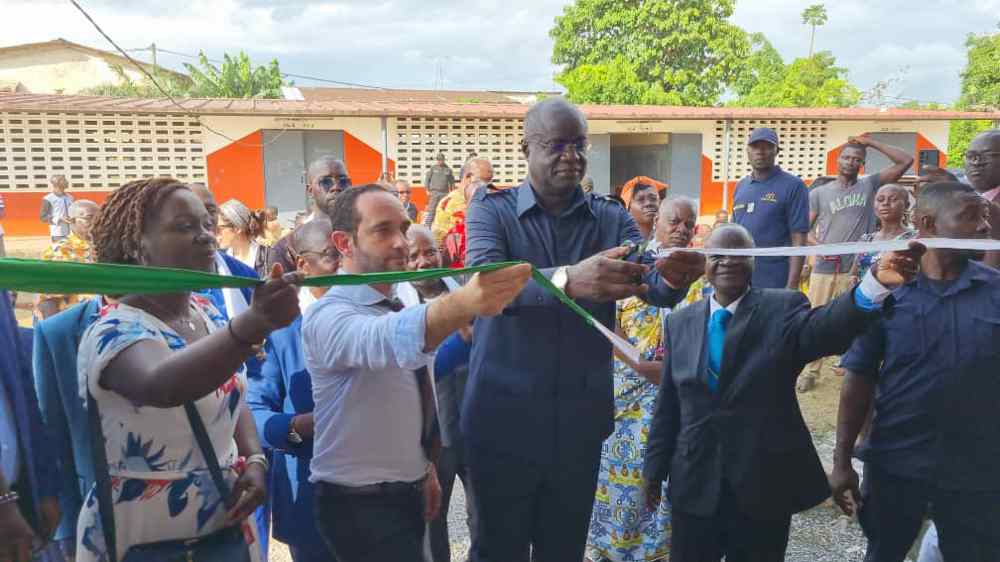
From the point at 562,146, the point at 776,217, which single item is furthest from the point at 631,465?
the point at 776,217

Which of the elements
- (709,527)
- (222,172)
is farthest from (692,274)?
(222,172)

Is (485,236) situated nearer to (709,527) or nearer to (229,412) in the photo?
(229,412)

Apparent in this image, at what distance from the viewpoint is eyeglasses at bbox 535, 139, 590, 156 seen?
2457 millimetres

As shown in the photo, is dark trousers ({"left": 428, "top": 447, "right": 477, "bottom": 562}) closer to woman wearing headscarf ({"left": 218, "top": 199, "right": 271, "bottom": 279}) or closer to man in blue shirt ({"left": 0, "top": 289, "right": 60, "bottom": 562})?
man in blue shirt ({"left": 0, "top": 289, "right": 60, "bottom": 562})

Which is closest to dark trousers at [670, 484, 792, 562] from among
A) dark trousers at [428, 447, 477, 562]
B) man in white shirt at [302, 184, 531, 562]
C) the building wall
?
dark trousers at [428, 447, 477, 562]

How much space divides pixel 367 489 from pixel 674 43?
3283cm

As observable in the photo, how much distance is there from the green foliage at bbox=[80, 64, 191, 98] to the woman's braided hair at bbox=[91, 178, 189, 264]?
32.1 metres

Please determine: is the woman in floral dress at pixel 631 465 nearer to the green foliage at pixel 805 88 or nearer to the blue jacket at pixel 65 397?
the blue jacket at pixel 65 397

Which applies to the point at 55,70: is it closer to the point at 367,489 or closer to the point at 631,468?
the point at 631,468

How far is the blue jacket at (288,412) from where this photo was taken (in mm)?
2602

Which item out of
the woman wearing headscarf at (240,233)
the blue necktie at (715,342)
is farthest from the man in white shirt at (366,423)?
the woman wearing headscarf at (240,233)

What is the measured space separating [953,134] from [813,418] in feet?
97.2

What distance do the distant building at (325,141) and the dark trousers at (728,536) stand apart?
13275mm

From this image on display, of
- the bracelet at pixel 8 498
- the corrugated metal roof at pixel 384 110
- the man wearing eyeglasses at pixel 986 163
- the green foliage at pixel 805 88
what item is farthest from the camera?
the green foliage at pixel 805 88
